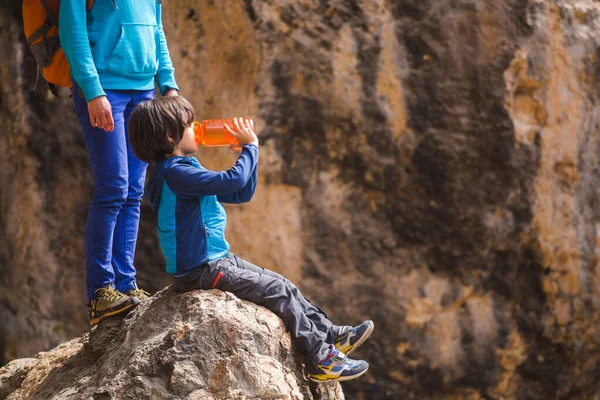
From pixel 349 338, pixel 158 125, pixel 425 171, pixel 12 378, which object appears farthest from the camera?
pixel 425 171

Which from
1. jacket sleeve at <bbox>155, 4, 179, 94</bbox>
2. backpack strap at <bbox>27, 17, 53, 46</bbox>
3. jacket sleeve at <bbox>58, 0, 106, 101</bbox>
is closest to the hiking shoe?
jacket sleeve at <bbox>58, 0, 106, 101</bbox>

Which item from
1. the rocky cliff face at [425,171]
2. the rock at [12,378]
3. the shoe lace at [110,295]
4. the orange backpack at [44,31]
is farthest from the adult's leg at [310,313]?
the rocky cliff face at [425,171]

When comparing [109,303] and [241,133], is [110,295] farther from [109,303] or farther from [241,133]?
[241,133]

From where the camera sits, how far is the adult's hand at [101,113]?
8.66 ft

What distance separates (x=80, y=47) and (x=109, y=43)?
0.44 feet

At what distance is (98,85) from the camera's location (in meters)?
2.65

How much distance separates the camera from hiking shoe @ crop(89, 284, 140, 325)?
8.95 feet

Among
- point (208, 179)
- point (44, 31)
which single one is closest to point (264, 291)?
point (208, 179)

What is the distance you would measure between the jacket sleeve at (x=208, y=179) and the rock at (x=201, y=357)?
12.9 inches

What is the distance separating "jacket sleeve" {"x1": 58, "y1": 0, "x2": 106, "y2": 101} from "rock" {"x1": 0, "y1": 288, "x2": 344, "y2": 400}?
2.41 feet

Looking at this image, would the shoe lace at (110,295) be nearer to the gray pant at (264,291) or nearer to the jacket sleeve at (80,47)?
the gray pant at (264,291)

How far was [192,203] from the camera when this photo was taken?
2.42 metres

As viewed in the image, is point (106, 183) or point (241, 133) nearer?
point (241, 133)

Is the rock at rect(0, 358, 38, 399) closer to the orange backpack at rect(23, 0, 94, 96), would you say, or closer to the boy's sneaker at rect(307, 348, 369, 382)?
the orange backpack at rect(23, 0, 94, 96)
